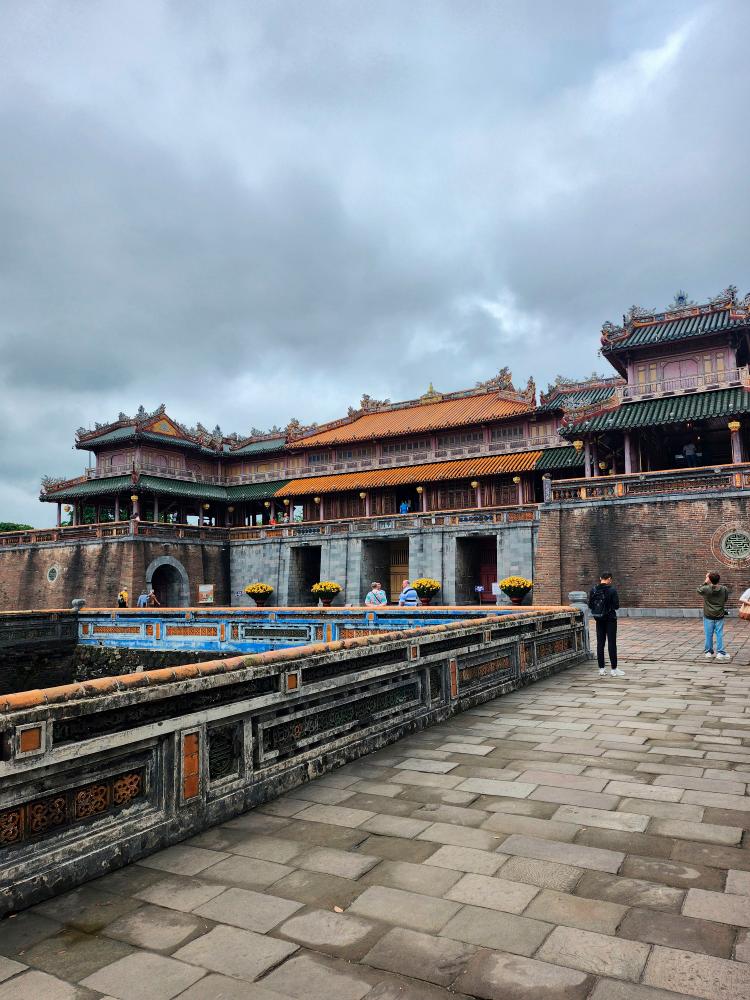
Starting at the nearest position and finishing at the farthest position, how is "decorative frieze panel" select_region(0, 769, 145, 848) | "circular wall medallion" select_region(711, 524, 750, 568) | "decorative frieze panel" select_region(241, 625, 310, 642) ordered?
1. "decorative frieze panel" select_region(0, 769, 145, 848)
2. "decorative frieze panel" select_region(241, 625, 310, 642)
3. "circular wall medallion" select_region(711, 524, 750, 568)

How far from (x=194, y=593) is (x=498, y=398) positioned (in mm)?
18291

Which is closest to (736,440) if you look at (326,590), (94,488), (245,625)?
(326,590)

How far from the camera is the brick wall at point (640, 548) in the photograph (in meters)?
20.7

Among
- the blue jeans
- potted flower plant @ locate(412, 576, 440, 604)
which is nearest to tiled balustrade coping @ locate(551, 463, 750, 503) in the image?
potted flower plant @ locate(412, 576, 440, 604)

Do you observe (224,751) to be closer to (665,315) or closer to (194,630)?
(194,630)

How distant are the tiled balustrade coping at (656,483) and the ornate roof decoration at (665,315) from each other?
5.95 metres

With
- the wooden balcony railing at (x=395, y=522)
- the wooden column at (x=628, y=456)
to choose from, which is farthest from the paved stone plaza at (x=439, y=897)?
the wooden balcony railing at (x=395, y=522)

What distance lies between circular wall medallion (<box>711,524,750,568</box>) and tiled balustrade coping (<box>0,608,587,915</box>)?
17.5 meters

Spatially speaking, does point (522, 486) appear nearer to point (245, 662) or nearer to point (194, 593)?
point (194, 593)

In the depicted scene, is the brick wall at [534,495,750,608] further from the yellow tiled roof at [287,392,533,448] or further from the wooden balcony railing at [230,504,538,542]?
the yellow tiled roof at [287,392,533,448]

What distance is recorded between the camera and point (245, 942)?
2699mm

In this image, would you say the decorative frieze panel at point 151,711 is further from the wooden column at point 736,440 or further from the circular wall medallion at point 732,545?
the wooden column at point 736,440

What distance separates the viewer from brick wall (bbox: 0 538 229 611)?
99.1 feet

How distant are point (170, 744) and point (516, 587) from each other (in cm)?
2042
